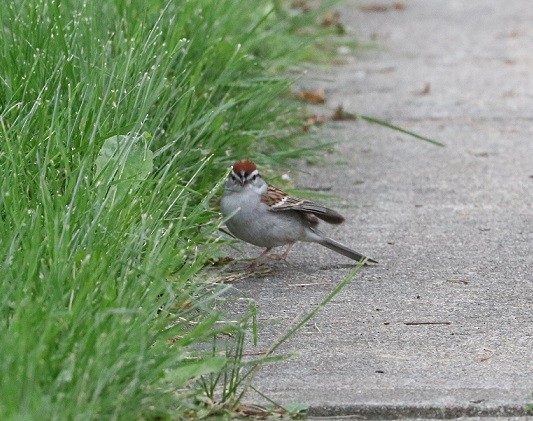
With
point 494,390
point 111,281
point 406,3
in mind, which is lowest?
point 406,3

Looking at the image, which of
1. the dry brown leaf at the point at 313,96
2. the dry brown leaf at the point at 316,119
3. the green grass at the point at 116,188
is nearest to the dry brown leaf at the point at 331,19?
the dry brown leaf at the point at 313,96

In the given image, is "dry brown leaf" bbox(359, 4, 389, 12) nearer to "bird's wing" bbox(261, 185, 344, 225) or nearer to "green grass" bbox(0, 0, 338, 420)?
"green grass" bbox(0, 0, 338, 420)

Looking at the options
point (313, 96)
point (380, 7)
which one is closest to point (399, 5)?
point (380, 7)

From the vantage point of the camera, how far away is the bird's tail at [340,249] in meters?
5.21

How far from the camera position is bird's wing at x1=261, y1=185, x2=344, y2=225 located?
5.37 m

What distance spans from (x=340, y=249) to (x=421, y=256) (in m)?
0.37

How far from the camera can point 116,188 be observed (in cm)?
414

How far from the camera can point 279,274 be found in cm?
515

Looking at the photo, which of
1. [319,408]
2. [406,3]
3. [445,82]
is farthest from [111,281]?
[406,3]

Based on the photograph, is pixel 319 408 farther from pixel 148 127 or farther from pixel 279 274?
pixel 148 127

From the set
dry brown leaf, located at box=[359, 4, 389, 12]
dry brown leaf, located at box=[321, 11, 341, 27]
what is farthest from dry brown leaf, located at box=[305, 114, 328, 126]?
dry brown leaf, located at box=[359, 4, 389, 12]

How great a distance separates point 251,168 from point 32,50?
1.12m

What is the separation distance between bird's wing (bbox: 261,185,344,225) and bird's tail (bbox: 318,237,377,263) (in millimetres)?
136

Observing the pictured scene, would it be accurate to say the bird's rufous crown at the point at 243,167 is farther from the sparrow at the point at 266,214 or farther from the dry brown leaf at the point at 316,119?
the dry brown leaf at the point at 316,119
